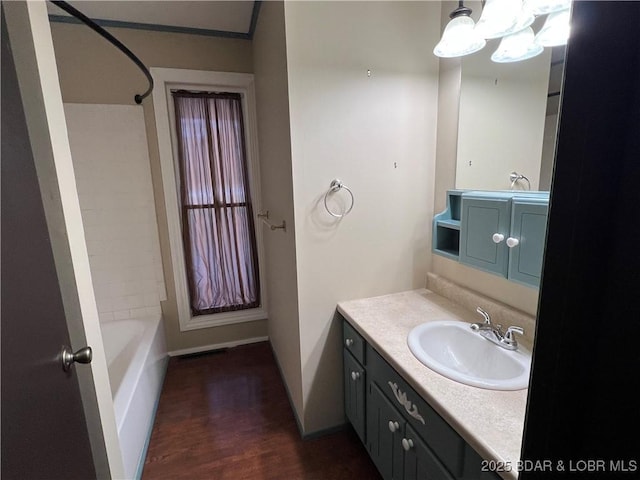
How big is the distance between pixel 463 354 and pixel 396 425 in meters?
0.41

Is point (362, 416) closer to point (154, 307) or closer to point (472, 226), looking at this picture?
point (472, 226)

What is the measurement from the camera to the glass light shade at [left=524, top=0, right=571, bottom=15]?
103cm

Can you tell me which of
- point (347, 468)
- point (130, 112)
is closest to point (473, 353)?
point (347, 468)

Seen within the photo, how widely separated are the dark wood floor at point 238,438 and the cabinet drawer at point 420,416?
65 centimetres

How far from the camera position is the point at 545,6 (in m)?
1.06

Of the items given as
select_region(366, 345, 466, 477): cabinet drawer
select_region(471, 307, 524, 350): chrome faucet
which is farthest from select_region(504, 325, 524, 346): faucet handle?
select_region(366, 345, 466, 477): cabinet drawer

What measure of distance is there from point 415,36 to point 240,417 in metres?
2.39

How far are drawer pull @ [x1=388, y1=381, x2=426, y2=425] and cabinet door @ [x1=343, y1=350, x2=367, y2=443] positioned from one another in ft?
0.93

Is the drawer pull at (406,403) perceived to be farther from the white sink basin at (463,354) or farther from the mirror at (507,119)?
the mirror at (507,119)

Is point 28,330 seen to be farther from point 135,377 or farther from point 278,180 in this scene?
point 278,180

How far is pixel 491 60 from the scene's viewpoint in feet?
4.56

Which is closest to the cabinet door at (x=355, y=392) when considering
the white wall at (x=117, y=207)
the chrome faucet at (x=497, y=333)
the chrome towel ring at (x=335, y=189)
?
the chrome faucet at (x=497, y=333)

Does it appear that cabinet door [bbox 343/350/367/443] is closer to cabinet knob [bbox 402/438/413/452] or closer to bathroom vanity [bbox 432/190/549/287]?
cabinet knob [bbox 402/438/413/452]

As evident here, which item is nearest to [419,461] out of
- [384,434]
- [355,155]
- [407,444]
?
[407,444]
